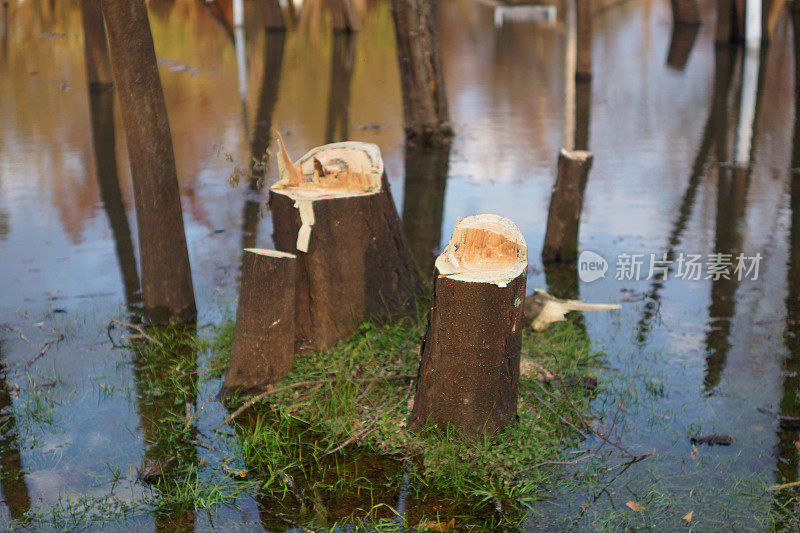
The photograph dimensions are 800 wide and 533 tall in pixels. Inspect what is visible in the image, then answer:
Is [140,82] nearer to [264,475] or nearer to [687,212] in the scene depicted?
[264,475]

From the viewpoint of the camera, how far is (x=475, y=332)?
357 centimetres

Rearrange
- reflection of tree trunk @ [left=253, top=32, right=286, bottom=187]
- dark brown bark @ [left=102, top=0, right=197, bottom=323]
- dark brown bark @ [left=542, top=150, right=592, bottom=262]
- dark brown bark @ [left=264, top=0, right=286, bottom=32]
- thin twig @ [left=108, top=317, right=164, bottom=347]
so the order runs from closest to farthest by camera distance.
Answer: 1. dark brown bark @ [left=102, top=0, right=197, bottom=323]
2. thin twig @ [left=108, top=317, right=164, bottom=347]
3. dark brown bark @ [left=542, top=150, right=592, bottom=262]
4. reflection of tree trunk @ [left=253, top=32, right=286, bottom=187]
5. dark brown bark @ [left=264, top=0, right=286, bottom=32]

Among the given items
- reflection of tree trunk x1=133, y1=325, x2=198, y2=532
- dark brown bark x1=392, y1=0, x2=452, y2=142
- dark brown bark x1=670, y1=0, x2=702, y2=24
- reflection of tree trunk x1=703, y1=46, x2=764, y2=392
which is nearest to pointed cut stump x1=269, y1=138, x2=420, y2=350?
reflection of tree trunk x1=133, y1=325, x2=198, y2=532

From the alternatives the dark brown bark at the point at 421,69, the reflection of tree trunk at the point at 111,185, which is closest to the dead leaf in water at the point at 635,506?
the reflection of tree trunk at the point at 111,185

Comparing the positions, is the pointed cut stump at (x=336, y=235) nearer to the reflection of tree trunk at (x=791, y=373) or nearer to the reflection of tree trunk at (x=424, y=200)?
the reflection of tree trunk at (x=424, y=200)

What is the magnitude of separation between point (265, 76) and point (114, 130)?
17.4 ft

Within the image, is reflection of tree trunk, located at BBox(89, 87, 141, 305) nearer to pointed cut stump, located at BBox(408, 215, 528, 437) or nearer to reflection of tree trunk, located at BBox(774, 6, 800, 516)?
pointed cut stump, located at BBox(408, 215, 528, 437)

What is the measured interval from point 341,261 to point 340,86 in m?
11.1

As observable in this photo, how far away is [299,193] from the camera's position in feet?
15.0

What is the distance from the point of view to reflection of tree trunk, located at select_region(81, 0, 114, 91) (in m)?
11.3

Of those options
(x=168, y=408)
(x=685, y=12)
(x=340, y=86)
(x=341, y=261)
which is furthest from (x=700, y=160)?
(x=685, y=12)

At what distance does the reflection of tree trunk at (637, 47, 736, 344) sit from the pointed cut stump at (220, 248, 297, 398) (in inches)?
90.5

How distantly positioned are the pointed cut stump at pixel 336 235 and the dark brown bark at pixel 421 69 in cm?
518

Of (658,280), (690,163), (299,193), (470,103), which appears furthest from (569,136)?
(299,193)
